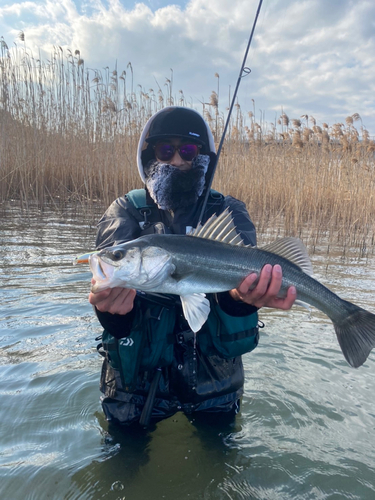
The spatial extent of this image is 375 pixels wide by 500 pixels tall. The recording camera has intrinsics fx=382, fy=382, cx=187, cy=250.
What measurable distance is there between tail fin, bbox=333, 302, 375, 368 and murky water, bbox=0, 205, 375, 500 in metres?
0.66

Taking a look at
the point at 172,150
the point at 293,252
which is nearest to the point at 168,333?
the point at 293,252

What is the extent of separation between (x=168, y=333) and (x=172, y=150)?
1.31 metres

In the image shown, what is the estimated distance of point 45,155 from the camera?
913cm

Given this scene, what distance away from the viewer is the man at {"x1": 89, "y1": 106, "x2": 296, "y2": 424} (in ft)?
7.06

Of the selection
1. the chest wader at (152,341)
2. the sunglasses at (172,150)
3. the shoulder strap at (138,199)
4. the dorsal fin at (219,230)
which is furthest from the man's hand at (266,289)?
the sunglasses at (172,150)

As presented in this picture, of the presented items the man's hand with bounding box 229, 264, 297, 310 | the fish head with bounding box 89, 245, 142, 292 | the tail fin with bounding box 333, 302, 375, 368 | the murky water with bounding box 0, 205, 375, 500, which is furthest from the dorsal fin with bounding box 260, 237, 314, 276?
the murky water with bounding box 0, 205, 375, 500

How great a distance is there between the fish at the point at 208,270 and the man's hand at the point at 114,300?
3.3 inches

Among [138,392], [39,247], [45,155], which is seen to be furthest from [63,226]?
[138,392]

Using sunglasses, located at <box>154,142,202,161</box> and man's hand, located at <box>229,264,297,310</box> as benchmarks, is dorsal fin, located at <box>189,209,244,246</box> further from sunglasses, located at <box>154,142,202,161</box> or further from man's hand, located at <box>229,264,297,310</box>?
sunglasses, located at <box>154,142,202,161</box>

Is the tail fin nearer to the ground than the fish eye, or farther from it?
nearer to the ground

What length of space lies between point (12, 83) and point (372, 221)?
8.63 metres

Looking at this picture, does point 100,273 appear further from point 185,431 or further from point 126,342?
point 185,431

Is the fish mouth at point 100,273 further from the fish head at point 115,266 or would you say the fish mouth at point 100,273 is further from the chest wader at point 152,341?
the chest wader at point 152,341

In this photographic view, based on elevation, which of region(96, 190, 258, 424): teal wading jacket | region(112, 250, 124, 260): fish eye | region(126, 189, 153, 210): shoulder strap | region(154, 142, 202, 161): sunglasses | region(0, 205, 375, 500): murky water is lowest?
region(0, 205, 375, 500): murky water
